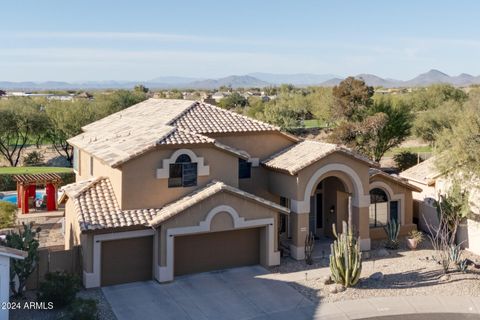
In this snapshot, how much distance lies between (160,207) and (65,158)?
47.1m

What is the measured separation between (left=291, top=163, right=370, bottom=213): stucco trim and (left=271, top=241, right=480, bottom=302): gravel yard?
2749mm

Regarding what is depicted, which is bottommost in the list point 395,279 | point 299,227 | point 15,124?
point 395,279

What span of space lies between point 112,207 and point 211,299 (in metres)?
6.33

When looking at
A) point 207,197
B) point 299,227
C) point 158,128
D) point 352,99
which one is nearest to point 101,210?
point 207,197

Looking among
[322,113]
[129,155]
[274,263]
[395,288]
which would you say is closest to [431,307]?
[395,288]

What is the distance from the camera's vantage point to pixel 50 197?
38625 mm

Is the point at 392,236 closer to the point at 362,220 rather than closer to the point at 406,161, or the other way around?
the point at 362,220

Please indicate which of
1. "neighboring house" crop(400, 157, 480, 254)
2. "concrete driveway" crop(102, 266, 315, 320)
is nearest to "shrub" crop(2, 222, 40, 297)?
"concrete driveway" crop(102, 266, 315, 320)

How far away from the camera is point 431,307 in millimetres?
21172

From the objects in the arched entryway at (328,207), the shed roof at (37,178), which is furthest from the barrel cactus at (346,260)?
the shed roof at (37,178)

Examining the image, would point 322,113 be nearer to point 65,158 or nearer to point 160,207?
point 65,158

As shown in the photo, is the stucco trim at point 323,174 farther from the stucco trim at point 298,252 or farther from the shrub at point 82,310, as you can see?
the shrub at point 82,310

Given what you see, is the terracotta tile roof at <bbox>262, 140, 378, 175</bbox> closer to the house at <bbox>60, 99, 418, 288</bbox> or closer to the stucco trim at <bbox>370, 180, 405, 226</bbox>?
the house at <bbox>60, 99, 418, 288</bbox>

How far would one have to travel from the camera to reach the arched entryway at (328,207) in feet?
99.6
